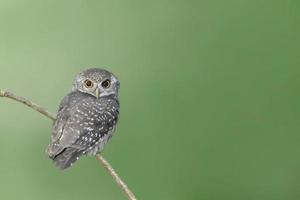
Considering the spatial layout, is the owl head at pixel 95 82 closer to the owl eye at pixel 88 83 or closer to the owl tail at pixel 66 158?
the owl eye at pixel 88 83

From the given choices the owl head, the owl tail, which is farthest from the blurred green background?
the owl tail

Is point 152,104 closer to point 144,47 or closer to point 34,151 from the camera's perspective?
point 144,47

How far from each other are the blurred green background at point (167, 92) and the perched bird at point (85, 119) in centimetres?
46

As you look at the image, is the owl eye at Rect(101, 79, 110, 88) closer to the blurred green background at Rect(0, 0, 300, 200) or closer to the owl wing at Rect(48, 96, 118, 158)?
the owl wing at Rect(48, 96, 118, 158)

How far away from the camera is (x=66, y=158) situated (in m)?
1.53

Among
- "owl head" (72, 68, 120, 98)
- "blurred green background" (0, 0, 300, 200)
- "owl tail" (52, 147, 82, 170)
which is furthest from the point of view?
"blurred green background" (0, 0, 300, 200)

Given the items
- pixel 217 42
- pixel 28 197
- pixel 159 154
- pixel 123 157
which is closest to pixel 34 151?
pixel 28 197

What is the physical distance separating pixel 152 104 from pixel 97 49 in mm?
308

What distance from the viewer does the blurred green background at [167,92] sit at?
89.0 inches

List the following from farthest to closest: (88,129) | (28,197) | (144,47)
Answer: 1. (144,47)
2. (28,197)
3. (88,129)

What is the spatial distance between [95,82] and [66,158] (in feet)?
1.15

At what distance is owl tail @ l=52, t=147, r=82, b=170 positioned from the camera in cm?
152

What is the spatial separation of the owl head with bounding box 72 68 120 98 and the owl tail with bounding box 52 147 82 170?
29cm

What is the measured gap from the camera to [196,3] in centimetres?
245
